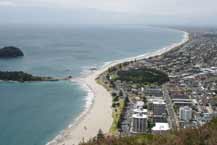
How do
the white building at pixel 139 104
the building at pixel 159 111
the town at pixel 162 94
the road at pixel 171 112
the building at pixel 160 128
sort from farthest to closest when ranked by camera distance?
the white building at pixel 139 104 < the building at pixel 159 111 < the road at pixel 171 112 < the town at pixel 162 94 < the building at pixel 160 128

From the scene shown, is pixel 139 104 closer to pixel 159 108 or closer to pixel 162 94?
pixel 159 108

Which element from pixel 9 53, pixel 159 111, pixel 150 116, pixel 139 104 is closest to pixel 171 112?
pixel 159 111

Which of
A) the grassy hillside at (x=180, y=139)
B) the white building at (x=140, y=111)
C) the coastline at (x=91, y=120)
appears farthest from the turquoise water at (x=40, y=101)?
the grassy hillside at (x=180, y=139)

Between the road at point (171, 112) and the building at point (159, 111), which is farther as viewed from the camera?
the building at point (159, 111)

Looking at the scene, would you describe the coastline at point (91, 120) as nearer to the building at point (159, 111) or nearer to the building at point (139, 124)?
the building at point (139, 124)

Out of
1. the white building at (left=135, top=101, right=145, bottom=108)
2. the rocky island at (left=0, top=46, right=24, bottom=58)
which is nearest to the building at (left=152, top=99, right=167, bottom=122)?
the white building at (left=135, top=101, right=145, bottom=108)

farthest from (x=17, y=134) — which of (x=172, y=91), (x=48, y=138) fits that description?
(x=172, y=91)

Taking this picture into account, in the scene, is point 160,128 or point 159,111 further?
point 159,111

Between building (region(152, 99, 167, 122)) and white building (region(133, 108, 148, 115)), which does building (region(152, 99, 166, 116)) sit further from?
white building (region(133, 108, 148, 115))
